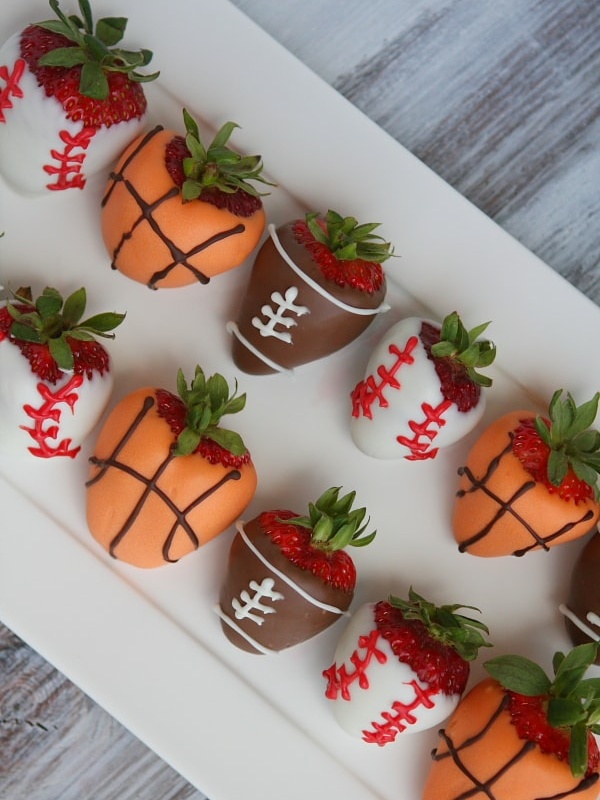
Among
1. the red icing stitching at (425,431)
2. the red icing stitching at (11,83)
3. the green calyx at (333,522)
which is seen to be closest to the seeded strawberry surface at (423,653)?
the green calyx at (333,522)

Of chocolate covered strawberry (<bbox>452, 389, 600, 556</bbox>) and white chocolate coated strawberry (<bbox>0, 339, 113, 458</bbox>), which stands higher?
chocolate covered strawberry (<bbox>452, 389, 600, 556</bbox>)

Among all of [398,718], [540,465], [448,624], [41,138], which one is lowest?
[398,718]

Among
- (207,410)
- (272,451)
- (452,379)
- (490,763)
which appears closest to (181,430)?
(207,410)

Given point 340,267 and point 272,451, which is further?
point 272,451

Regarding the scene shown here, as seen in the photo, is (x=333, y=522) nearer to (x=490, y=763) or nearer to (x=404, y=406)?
(x=404, y=406)

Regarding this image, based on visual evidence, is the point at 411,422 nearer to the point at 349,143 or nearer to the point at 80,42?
the point at 349,143

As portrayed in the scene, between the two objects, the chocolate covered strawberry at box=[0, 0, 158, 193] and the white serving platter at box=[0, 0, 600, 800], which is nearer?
the chocolate covered strawberry at box=[0, 0, 158, 193]

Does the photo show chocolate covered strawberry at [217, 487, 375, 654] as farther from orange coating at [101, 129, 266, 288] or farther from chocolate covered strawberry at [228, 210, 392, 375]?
orange coating at [101, 129, 266, 288]

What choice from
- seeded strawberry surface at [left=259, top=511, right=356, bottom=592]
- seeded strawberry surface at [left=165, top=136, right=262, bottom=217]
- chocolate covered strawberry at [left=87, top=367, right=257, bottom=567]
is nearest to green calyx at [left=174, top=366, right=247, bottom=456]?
chocolate covered strawberry at [left=87, top=367, right=257, bottom=567]
